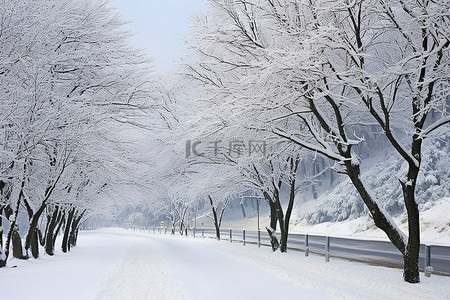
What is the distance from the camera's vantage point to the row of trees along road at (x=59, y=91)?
10367 millimetres

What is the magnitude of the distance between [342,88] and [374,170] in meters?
47.4

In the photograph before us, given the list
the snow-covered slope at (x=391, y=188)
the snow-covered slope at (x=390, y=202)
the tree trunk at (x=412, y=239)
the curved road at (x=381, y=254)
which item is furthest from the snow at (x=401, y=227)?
the tree trunk at (x=412, y=239)

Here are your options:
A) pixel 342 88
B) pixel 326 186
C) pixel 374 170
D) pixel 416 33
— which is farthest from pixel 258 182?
pixel 326 186

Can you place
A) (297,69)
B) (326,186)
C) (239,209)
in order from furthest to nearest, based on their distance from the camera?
1. (239,209)
2. (326,186)
3. (297,69)

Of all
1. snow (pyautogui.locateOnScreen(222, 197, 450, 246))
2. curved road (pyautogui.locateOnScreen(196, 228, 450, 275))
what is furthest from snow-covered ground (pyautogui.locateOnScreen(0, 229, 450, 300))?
snow (pyautogui.locateOnScreen(222, 197, 450, 246))

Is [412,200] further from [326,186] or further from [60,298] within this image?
[326,186]

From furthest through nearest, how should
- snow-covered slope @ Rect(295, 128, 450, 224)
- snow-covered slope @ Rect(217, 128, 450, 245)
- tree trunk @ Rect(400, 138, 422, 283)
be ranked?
1. snow-covered slope @ Rect(295, 128, 450, 224)
2. snow-covered slope @ Rect(217, 128, 450, 245)
3. tree trunk @ Rect(400, 138, 422, 283)

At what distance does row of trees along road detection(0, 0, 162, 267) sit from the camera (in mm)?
10367

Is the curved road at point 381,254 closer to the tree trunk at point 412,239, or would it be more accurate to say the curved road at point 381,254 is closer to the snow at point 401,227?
the tree trunk at point 412,239

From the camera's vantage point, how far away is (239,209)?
341 feet

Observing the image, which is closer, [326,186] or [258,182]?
[258,182]

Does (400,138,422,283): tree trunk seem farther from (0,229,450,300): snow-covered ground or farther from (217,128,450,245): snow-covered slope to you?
(217,128,450,245): snow-covered slope

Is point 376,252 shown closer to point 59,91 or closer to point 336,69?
point 336,69

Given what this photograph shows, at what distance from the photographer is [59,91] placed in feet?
48.0
